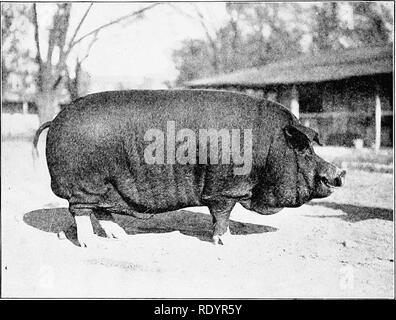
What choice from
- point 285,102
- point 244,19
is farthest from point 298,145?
point 285,102

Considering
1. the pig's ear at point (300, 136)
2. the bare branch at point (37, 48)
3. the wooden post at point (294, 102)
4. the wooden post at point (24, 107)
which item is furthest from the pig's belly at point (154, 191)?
the wooden post at point (294, 102)

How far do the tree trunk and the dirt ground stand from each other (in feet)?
1.63

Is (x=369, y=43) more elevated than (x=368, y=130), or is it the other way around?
(x=369, y=43)

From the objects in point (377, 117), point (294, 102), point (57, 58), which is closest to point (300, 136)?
point (57, 58)

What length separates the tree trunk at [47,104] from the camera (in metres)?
6.18

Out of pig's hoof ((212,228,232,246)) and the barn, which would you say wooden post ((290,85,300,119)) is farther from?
pig's hoof ((212,228,232,246))

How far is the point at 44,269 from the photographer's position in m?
5.12

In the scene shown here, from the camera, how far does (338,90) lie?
31.3 ft

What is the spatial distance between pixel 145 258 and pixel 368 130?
590 cm

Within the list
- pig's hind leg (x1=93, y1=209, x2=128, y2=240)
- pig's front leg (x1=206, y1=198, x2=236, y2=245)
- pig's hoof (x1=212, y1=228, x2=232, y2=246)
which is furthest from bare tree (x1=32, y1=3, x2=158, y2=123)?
pig's hoof (x1=212, y1=228, x2=232, y2=246)

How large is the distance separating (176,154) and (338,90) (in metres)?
5.37

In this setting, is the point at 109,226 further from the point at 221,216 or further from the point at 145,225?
the point at 221,216

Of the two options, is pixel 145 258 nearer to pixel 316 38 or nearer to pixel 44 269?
pixel 44 269
